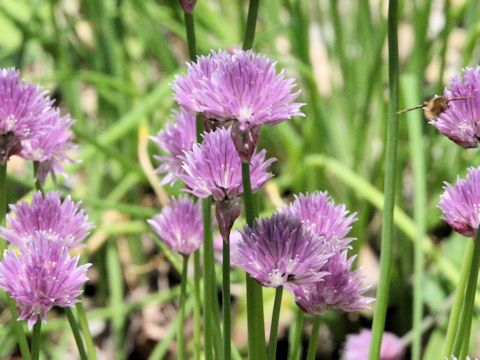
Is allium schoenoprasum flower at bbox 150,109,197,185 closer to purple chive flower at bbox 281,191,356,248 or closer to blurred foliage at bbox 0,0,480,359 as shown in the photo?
purple chive flower at bbox 281,191,356,248

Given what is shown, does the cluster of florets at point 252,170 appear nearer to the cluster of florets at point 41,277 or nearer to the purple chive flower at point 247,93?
the purple chive flower at point 247,93

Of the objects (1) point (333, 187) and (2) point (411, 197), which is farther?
(2) point (411, 197)

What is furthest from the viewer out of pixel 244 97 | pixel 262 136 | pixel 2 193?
pixel 262 136

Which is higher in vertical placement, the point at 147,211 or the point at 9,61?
the point at 9,61

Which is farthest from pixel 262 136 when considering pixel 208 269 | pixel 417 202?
pixel 208 269

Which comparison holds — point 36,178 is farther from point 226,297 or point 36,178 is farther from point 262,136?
point 262,136

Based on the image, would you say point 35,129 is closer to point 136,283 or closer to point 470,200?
point 470,200

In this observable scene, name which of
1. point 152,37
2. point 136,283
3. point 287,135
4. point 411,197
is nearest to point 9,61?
point 152,37
